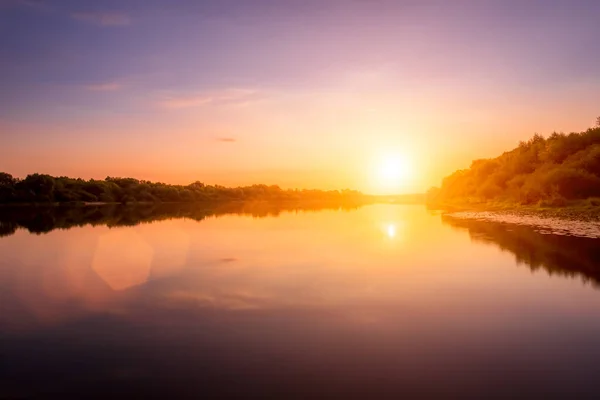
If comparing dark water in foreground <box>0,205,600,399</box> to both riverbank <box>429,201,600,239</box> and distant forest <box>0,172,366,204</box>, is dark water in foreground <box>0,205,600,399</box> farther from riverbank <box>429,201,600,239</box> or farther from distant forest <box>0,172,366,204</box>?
distant forest <box>0,172,366,204</box>

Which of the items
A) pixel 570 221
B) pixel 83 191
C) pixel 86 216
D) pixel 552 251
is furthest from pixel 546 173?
pixel 83 191

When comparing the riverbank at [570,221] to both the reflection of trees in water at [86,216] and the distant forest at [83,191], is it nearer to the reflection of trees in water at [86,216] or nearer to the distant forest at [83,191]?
the reflection of trees in water at [86,216]

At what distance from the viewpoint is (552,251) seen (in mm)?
25359

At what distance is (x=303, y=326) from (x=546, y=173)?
68.2 metres

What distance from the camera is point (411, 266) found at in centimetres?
2262

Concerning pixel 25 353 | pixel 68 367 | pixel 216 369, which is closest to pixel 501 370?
pixel 216 369

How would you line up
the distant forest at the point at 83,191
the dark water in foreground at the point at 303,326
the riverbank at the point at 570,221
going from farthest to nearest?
the distant forest at the point at 83,191 → the riverbank at the point at 570,221 → the dark water in foreground at the point at 303,326

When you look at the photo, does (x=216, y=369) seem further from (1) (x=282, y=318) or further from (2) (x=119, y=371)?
(1) (x=282, y=318)

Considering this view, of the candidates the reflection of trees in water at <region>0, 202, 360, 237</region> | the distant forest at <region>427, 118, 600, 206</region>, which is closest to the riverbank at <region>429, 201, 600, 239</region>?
the distant forest at <region>427, 118, 600, 206</region>

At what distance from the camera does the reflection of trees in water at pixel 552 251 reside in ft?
65.8

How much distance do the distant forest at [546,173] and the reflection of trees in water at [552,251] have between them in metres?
30.3

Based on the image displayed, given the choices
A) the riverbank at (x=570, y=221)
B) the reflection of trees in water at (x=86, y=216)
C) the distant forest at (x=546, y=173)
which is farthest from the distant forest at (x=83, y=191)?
the riverbank at (x=570, y=221)

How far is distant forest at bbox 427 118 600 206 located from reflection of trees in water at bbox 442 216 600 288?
30308 mm

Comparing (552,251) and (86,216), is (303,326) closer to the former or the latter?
(552,251)
